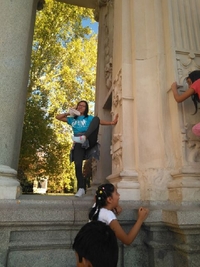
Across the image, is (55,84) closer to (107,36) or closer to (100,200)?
(107,36)

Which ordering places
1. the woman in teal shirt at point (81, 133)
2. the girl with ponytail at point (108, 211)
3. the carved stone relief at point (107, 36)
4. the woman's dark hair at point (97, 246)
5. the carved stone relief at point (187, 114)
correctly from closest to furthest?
1. the woman's dark hair at point (97, 246)
2. the girl with ponytail at point (108, 211)
3. the carved stone relief at point (187, 114)
4. the woman in teal shirt at point (81, 133)
5. the carved stone relief at point (107, 36)

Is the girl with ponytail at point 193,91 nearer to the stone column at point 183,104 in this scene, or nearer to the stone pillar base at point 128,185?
A: the stone column at point 183,104

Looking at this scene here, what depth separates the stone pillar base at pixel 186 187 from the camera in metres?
4.27

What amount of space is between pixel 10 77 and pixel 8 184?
242 centimetres

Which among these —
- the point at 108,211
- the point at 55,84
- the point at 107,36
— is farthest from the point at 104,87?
the point at 55,84

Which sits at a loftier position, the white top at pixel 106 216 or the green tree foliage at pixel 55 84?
the green tree foliage at pixel 55 84

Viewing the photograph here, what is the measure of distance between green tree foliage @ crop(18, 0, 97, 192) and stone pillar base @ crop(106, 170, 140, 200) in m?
12.3

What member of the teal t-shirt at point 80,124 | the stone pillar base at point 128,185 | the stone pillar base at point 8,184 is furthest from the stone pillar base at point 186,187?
the stone pillar base at point 8,184

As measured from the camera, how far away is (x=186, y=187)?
14.1 feet

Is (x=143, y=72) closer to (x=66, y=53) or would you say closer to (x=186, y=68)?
(x=186, y=68)

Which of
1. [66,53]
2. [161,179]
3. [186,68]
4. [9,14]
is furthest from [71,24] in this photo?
[161,179]

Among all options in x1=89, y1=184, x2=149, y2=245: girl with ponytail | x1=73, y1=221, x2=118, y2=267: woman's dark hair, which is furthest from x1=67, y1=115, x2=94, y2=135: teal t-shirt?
x1=73, y1=221, x2=118, y2=267: woman's dark hair

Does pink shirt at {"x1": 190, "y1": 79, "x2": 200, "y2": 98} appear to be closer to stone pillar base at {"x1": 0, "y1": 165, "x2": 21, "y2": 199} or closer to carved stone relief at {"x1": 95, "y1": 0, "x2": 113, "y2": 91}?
stone pillar base at {"x1": 0, "y1": 165, "x2": 21, "y2": 199}

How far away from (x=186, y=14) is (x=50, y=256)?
614 centimetres
